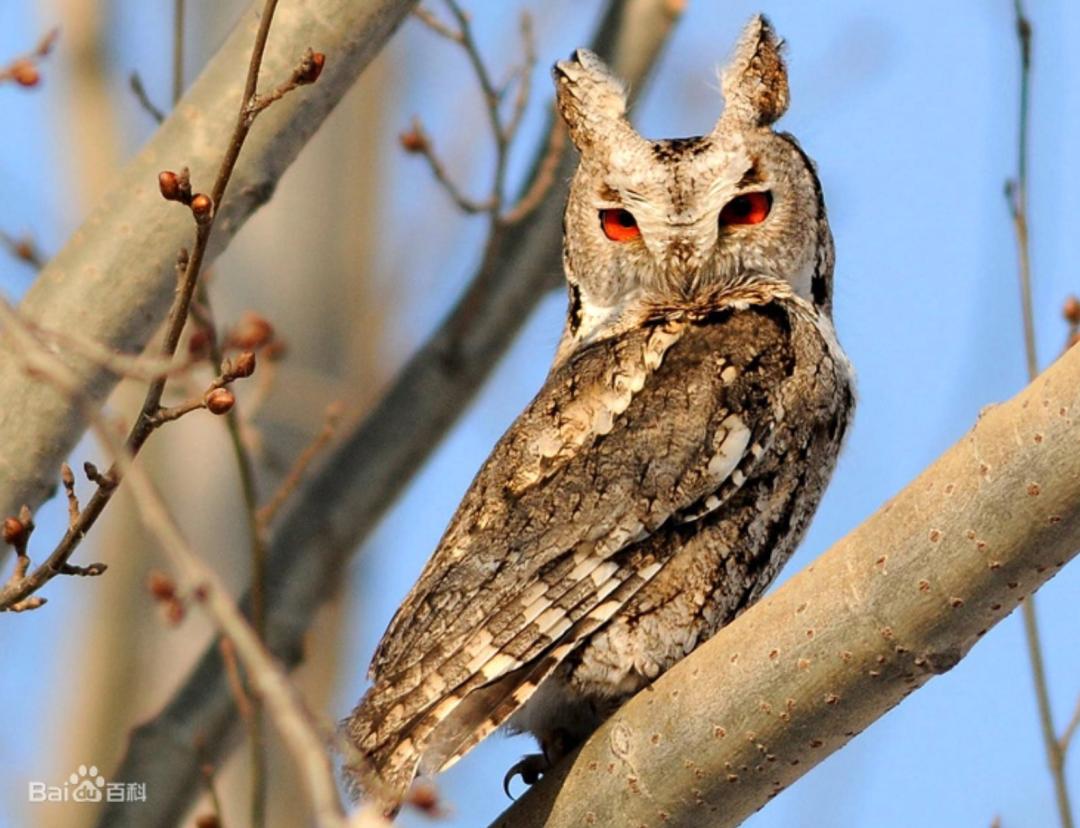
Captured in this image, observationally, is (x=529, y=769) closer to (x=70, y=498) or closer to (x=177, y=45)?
(x=70, y=498)

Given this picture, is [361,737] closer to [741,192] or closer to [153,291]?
[153,291]

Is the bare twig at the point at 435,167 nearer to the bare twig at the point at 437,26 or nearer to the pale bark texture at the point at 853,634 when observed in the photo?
the bare twig at the point at 437,26

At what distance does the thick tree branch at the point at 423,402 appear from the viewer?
15.7 feet

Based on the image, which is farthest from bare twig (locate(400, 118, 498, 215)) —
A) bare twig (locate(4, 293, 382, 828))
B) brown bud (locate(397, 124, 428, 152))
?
bare twig (locate(4, 293, 382, 828))

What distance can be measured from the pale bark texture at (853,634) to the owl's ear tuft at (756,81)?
1.79 metres

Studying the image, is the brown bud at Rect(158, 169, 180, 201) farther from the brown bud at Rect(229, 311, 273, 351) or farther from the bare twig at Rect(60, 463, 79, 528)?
the brown bud at Rect(229, 311, 273, 351)

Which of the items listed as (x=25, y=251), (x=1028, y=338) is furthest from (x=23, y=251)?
(x=1028, y=338)

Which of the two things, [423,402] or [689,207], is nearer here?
[689,207]

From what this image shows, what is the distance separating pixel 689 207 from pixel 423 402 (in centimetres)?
126

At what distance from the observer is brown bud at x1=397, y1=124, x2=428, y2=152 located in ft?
15.4

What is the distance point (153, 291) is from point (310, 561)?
1607 millimetres

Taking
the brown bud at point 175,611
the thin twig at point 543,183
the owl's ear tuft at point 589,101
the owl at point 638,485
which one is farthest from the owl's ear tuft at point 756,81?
the brown bud at point 175,611

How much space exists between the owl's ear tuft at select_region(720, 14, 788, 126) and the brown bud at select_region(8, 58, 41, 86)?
1.58m

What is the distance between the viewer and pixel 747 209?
402cm
